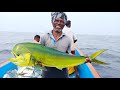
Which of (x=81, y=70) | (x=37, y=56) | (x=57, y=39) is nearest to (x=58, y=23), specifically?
(x=57, y=39)

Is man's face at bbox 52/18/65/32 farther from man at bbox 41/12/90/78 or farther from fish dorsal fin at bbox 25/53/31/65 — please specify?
fish dorsal fin at bbox 25/53/31/65

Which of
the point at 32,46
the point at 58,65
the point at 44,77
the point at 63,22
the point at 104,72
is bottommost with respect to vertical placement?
the point at 104,72

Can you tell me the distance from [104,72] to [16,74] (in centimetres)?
323

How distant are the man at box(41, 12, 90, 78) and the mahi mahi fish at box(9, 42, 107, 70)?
0.60 feet

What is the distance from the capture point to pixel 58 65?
7.59 ft

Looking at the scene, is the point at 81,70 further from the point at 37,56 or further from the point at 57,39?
the point at 37,56

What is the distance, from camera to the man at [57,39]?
2400 mm

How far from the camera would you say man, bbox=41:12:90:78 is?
240 cm

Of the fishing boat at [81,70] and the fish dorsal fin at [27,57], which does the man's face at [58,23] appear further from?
the fishing boat at [81,70]

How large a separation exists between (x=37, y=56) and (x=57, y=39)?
1.05 feet

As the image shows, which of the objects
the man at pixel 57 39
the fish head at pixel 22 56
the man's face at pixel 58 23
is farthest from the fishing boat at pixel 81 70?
the fish head at pixel 22 56

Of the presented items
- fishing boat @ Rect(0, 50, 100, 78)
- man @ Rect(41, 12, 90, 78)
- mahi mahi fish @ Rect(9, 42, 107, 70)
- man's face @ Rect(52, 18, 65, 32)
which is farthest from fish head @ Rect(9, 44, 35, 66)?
fishing boat @ Rect(0, 50, 100, 78)
